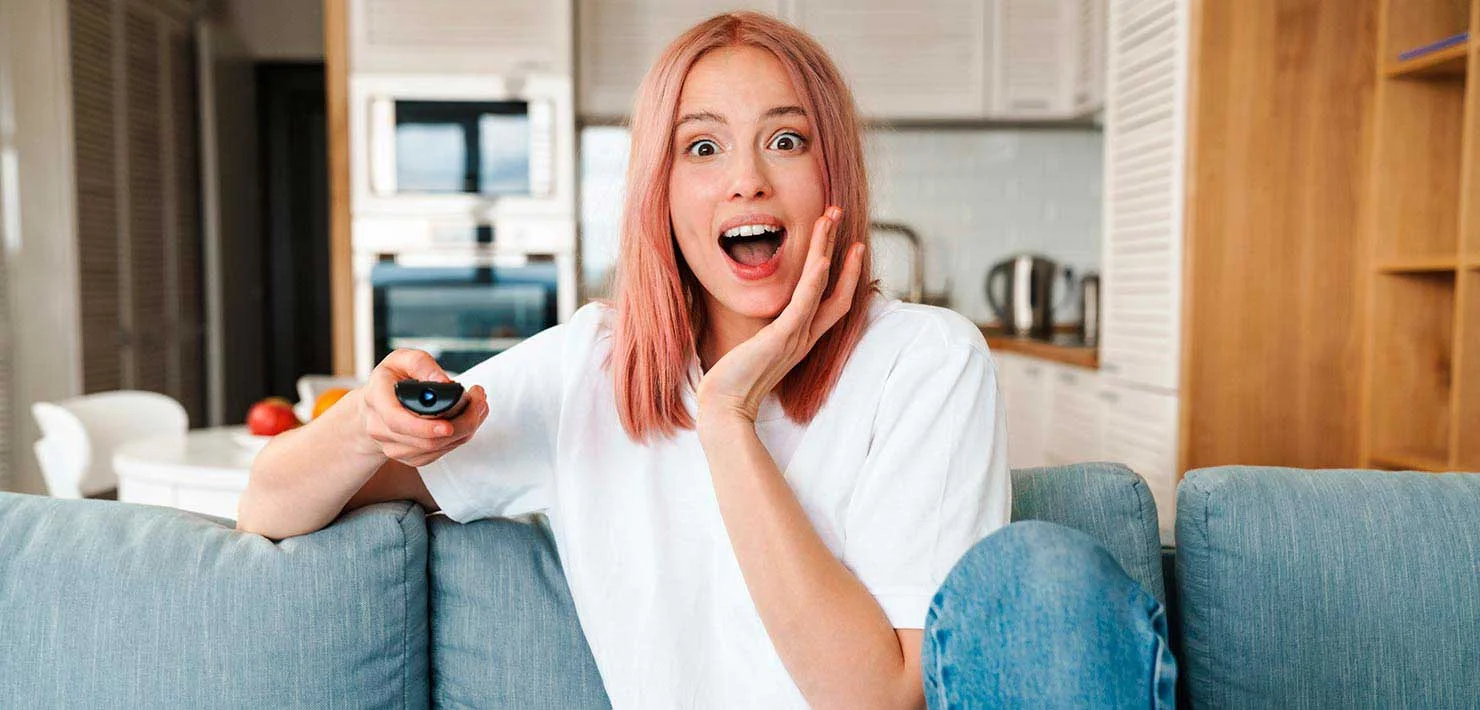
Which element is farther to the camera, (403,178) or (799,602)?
(403,178)

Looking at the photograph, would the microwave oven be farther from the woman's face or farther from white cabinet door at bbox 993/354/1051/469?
the woman's face

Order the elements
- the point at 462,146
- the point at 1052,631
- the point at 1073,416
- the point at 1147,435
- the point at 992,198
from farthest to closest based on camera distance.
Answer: the point at 992,198 < the point at 462,146 < the point at 1073,416 < the point at 1147,435 < the point at 1052,631

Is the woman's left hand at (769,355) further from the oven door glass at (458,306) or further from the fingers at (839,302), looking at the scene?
the oven door glass at (458,306)

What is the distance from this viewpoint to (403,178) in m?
3.85

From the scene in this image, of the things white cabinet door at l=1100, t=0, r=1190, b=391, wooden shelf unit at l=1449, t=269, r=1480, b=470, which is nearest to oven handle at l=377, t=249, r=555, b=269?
white cabinet door at l=1100, t=0, r=1190, b=391

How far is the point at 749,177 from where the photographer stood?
1.07m

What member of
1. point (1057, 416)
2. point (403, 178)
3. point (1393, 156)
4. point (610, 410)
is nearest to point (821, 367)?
point (610, 410)

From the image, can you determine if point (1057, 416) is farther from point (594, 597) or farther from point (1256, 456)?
point (594, 597)

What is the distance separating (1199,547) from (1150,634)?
46 cm

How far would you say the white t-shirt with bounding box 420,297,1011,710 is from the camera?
930 mm

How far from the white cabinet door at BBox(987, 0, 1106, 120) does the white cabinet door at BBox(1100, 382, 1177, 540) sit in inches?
55.7

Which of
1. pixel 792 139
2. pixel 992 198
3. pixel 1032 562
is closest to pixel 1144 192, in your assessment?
pixel 992 198

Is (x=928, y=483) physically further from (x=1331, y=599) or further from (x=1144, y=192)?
(x=1144, y=192)

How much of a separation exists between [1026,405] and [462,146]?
2.15m
